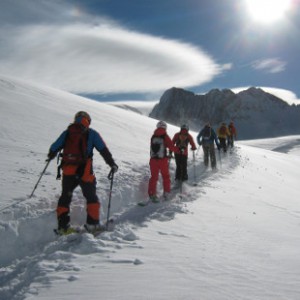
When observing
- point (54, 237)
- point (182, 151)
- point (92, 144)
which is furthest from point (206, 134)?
point (54, 237)

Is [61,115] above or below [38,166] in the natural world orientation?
above

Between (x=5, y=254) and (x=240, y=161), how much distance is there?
51.9 ft

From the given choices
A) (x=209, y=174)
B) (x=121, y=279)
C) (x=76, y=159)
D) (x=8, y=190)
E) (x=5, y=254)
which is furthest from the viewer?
(x=209, y=174)

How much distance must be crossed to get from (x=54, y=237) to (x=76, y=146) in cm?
168

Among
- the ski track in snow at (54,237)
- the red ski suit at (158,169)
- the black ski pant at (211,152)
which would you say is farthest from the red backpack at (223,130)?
the red ski suit at (158,169)

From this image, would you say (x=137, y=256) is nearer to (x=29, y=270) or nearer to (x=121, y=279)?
(x=121, y=279)

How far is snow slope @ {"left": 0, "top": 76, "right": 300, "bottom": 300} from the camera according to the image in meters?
4.30

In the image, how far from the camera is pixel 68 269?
4766 millimetres

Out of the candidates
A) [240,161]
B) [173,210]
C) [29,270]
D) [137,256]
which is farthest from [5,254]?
[240,161]

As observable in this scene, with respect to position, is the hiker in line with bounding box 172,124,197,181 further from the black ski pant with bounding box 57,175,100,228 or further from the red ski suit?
the black ski pant with bounding box 57,175,100,228

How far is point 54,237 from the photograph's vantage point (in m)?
6.85

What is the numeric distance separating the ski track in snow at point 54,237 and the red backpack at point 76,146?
51.2 inches

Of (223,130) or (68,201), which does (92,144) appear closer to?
(68,201)

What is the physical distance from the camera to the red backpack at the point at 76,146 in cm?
675
